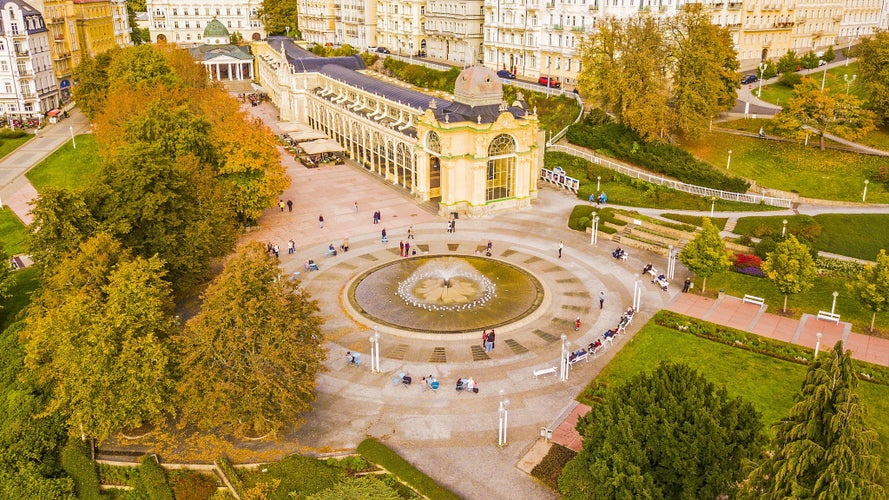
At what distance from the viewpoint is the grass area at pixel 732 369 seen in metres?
36.4

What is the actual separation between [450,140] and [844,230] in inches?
1280

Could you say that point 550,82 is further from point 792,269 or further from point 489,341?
point 489,341

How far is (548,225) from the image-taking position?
62.8m

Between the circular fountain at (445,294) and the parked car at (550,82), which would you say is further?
the parked car at (550,82)

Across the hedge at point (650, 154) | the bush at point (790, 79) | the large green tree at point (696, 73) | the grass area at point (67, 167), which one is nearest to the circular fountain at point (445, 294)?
the hedge at point (650, 154)

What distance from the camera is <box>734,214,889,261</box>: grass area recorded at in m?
53.3

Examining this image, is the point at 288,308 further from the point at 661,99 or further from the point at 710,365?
the point at 661,99

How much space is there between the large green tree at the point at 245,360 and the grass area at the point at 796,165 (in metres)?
50.3

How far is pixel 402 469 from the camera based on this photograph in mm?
31812

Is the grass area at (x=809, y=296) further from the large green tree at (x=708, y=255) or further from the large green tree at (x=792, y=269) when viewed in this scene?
the large green tree at (x=708, y=255)

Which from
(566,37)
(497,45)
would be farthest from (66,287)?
(497,45)

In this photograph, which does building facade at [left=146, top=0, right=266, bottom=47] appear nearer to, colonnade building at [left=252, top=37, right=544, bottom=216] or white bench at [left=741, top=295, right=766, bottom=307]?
colonnade building at [left=252, top=37, right=544, bottom=216]

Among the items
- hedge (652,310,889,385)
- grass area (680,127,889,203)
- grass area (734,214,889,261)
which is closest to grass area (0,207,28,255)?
hedge (652,310,889,385)

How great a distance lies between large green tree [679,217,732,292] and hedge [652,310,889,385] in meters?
4.17
